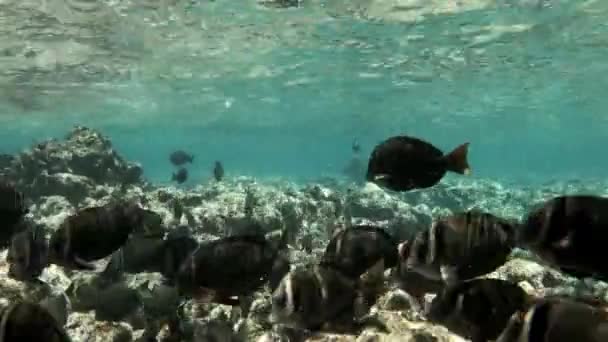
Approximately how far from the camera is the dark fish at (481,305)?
292cm

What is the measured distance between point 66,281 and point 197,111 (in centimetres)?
4340

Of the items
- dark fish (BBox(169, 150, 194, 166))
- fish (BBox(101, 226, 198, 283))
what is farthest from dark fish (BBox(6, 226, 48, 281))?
dark fish (BBox(169, 150, 194, 166))

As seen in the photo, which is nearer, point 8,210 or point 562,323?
point 562,323

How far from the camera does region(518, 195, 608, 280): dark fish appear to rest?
250 centimetres

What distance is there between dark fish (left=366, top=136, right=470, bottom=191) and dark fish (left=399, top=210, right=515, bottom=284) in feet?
3.26

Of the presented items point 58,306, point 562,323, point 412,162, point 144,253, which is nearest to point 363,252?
point 412,162

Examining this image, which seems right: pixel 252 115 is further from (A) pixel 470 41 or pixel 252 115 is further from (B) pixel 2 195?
(B) pixel 2 195

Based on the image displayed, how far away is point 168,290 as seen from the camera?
209 inches

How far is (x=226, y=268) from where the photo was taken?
3.61 meters

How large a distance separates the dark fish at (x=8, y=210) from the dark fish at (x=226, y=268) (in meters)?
1.97

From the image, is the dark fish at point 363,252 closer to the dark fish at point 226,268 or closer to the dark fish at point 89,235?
the dark fish at point 226,268

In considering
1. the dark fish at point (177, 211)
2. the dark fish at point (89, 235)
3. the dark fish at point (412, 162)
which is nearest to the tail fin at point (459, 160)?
the dark fish at point (412, 162)

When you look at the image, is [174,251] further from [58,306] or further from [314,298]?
[314,298]

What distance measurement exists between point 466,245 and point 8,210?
3.83 m
